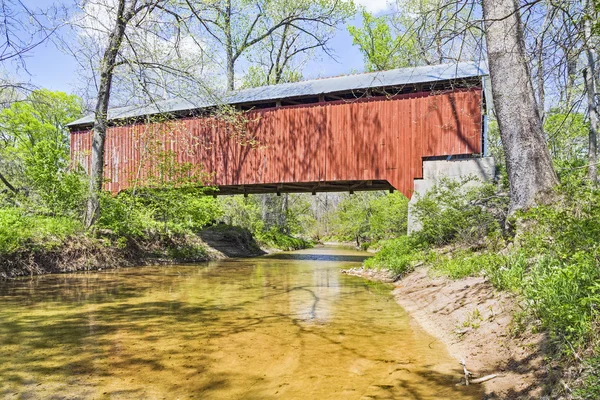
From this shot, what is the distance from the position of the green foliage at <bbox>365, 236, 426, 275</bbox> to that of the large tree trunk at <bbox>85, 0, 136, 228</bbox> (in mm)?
7624

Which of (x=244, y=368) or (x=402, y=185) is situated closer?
(x=244, y=368)

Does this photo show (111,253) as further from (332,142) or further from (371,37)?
(371,37)

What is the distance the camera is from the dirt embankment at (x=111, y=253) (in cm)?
951

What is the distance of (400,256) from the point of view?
9.55 metres

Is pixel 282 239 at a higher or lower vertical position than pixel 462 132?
lower

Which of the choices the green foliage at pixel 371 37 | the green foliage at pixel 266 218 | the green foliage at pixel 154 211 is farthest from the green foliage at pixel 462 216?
the green foliage at pixel 371 37

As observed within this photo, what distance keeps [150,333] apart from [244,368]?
154 centimetres

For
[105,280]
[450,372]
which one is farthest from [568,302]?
[105,280]

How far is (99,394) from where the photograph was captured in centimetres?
275

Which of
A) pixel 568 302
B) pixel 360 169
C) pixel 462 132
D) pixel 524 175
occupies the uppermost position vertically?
pixel 462 132

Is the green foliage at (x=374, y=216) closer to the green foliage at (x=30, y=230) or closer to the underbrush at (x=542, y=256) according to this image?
the underbrush at (x=542, y=256)

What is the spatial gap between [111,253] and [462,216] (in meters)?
9.19

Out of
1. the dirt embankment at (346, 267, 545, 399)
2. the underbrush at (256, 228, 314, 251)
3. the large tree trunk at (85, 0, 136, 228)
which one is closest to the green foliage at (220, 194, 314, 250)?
the underbrush at (256, 228, 314, 251)

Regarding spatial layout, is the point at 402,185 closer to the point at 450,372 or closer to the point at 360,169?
the point at 360,169
